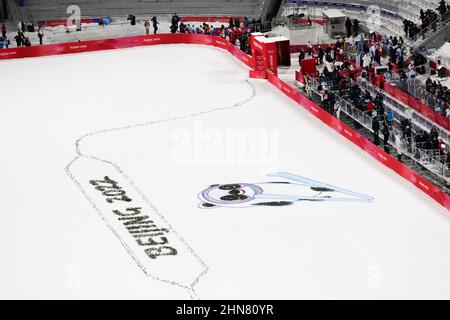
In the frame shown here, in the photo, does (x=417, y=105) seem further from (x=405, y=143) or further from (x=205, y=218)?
(x=205, y=218)

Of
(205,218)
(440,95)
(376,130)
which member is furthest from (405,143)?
(205,218)

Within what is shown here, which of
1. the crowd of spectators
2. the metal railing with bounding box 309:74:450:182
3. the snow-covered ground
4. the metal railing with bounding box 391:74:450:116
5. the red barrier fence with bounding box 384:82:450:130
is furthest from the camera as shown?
the metal railing with bounding box 391:74:450:116

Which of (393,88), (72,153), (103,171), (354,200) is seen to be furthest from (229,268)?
(393,88)

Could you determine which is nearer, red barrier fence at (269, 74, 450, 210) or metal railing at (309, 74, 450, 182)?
red barrier fence at (269, 74, 450, 210)

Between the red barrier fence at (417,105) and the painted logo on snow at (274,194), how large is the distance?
23.5ft

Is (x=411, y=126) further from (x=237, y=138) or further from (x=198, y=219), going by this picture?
(x=198, y=219)

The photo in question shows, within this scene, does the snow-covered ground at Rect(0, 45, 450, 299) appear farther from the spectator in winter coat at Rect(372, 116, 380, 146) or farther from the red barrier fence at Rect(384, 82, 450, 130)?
the red barrier fence at Rect(384, 82, 450, 130)

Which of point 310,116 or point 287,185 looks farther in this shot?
point 310,116

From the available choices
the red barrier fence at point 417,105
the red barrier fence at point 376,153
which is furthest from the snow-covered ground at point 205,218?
the red barrier fence at point 417,105

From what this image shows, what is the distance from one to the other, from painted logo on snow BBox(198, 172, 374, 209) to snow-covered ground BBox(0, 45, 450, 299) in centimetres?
47

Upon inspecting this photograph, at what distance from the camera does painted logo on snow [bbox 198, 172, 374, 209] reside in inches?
1492

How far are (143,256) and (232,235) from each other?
11.2ft

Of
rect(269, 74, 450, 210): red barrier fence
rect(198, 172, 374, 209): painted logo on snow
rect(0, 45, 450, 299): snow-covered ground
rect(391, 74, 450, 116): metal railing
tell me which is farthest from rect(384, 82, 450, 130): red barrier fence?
rect(198, 172, 374, 209): painted logo on snow

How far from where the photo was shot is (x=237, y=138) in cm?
4553
